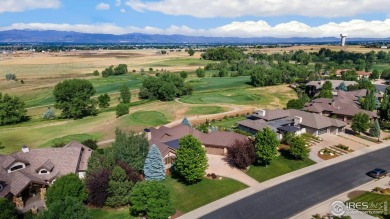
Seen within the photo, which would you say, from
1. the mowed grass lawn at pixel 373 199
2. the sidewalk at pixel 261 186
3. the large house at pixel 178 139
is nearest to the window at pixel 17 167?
the large house at pixel 178 139

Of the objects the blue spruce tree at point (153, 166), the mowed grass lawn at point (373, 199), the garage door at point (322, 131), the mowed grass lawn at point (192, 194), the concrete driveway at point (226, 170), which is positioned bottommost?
the mowed grass lawn at point (192, 194)

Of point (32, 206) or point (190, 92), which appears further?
point (190, 92)

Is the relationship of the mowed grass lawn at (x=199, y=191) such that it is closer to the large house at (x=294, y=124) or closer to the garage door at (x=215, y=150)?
the garage door at (x=215, y=150)

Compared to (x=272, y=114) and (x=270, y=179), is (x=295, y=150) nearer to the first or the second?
(x=270, y=179)

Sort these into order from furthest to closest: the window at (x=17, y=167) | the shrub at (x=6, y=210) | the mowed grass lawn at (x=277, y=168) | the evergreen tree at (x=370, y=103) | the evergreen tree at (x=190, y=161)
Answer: the evergreen tree at (x=370, y=103) → the mowed grass lawn at (x=277, y=168) → the evergreen tree at (x=190, y=161) → the window at (x=17, y=167) → the shrub at (x=6, y=210)

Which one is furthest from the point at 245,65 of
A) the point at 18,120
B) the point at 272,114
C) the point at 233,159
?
the point at 233,159

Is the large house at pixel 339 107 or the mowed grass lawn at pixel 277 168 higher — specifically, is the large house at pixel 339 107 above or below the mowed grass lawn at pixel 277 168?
above
